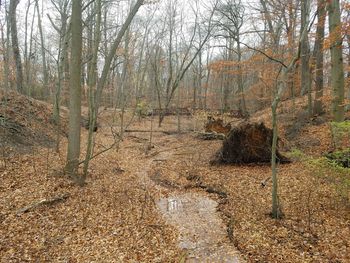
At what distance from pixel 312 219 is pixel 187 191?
3.81 meters

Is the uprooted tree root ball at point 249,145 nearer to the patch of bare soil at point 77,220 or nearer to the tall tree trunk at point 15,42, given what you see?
the patch of bare soil at point 77,220

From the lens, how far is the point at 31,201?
6.77 meters

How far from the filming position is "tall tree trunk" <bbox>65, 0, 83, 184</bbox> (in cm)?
822

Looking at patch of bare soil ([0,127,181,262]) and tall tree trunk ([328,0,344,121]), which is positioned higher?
tall tree trunk ([328,0,344,121])

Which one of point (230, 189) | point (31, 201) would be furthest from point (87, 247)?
point (230, 189)

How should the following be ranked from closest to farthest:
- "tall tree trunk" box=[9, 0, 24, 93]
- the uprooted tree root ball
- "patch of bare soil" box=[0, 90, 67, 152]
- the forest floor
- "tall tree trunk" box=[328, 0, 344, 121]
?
the forest floor → "tall tree trunk" box=[328, 0, 344, 121] → "patch of bare soil" box=[0, 90, 67, 152] → the uprooted tree root ball → "tall tree trunk" box=[9, 0, 24, 93]

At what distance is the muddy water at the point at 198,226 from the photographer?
16.7ft

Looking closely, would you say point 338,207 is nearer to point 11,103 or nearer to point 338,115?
point 338,115

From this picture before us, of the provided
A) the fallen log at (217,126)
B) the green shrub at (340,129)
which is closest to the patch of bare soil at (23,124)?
the fallen log at (217,126)

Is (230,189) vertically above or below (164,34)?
below

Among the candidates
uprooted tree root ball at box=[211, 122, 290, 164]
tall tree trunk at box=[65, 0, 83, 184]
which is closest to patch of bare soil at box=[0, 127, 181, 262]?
tall tree trunk at box=[65, 0, 83, 184]

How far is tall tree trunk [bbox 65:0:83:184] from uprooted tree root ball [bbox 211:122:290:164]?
5544 mm

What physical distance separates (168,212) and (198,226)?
3.67 feet

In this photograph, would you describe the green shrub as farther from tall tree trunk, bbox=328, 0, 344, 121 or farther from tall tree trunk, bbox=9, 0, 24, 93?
tall tree trunk, bbox=9, 0, 24, 93
